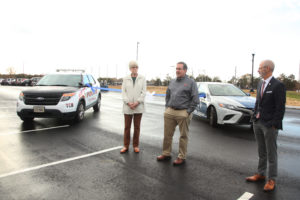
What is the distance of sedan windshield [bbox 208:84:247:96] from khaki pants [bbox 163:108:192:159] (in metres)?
4.20

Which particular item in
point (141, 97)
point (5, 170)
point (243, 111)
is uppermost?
point (141, 97)

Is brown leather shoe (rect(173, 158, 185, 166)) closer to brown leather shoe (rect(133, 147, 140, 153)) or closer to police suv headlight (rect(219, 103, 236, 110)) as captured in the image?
brown leather shoe (rect(133, 147, 140, 153))

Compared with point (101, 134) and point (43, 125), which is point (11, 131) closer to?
point (43, 125)

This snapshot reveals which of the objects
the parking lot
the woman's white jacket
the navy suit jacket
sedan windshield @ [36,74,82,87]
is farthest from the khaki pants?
sedan windshield @ [36,74,82,87]

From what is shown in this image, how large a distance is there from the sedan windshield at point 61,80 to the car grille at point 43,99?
1.21 metres

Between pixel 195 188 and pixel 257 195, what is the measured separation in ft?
2.73

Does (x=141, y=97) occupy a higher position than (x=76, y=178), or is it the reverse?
(x=141, y=97)

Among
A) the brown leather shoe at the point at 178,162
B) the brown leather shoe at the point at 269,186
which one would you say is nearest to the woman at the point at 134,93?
the brown leather shoe at the point at 178,162

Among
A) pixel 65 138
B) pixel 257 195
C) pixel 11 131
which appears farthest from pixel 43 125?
pixel 257 195

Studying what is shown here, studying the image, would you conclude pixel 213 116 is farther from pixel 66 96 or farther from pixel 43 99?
pixel 43 99

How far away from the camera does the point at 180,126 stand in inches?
169

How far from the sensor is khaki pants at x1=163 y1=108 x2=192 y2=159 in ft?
13.9

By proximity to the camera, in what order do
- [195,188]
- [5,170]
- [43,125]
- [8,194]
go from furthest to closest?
1. [43,125]
2. [5,170]
3. [195,188]
4. [8,194]

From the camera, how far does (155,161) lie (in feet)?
14.5
